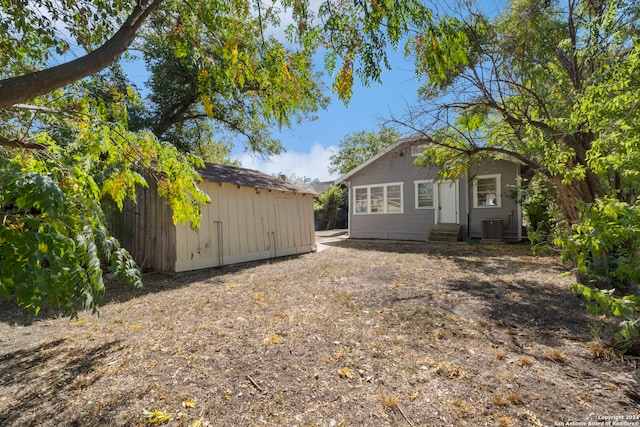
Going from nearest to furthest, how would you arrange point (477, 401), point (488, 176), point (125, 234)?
point (477, 401) < point (125, 234) < point (488, 176)

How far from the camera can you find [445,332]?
345cm

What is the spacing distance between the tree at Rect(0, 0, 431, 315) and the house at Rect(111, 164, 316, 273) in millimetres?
3352

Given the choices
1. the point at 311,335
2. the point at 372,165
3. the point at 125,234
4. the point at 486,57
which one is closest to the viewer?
the point at 311,335

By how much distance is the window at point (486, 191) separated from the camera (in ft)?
38.0

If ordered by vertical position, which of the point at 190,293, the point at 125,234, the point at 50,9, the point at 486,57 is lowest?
the point at 190,293

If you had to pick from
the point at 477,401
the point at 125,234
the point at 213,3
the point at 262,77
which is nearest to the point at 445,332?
the point at 477,401

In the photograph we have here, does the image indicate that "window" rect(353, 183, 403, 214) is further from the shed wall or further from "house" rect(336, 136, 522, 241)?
the shed wall

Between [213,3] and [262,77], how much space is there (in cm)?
120

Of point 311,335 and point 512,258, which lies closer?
point 311,335

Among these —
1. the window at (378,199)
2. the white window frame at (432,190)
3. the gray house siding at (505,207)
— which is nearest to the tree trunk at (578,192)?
the gray house siding at (505,207)

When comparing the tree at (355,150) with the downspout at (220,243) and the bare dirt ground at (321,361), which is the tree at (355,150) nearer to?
the downspout at (220,243)

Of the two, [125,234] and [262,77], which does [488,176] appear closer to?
[262,77]

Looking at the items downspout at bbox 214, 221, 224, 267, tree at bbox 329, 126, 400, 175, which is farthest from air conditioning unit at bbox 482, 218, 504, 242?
tree at bbox 329, 126, 400, 175

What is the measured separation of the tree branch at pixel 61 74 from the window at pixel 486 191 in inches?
470
